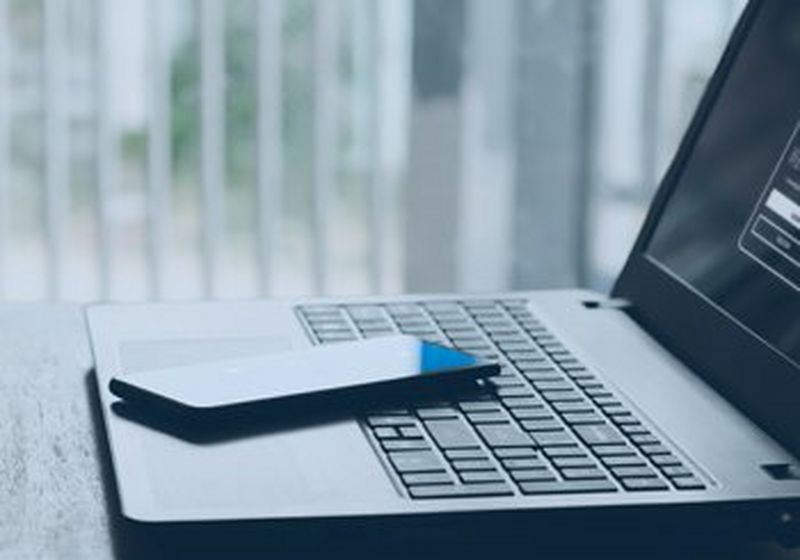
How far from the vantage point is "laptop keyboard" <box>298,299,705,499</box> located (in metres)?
0.73

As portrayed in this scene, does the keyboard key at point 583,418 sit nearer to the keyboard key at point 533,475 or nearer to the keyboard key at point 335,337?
the keyboard key at point 533,475

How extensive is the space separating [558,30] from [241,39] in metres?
0.42

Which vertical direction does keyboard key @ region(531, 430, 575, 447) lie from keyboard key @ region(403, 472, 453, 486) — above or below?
below

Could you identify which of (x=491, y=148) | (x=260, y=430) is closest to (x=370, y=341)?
(x=260, y=430)

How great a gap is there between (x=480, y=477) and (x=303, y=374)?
16cm

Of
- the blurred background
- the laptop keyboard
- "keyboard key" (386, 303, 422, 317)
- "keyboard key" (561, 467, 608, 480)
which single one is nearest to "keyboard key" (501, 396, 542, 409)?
the laptop keyboard

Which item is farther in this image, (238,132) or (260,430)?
(238,132)

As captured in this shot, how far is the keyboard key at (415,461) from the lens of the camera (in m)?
0.74

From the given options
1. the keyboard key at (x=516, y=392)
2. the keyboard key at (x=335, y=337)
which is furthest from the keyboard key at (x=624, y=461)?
the keyboard key at (x=335, y=337)

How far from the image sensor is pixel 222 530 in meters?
0.67

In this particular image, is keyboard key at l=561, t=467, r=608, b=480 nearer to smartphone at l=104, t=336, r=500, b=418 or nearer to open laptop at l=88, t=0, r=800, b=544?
open laptop at l=88, t=0, r=800, b=544

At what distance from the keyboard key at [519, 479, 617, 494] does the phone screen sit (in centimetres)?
14

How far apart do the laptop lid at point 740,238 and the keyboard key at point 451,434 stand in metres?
0.15

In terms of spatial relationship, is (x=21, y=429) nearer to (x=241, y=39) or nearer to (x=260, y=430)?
(x=260, y=430)
